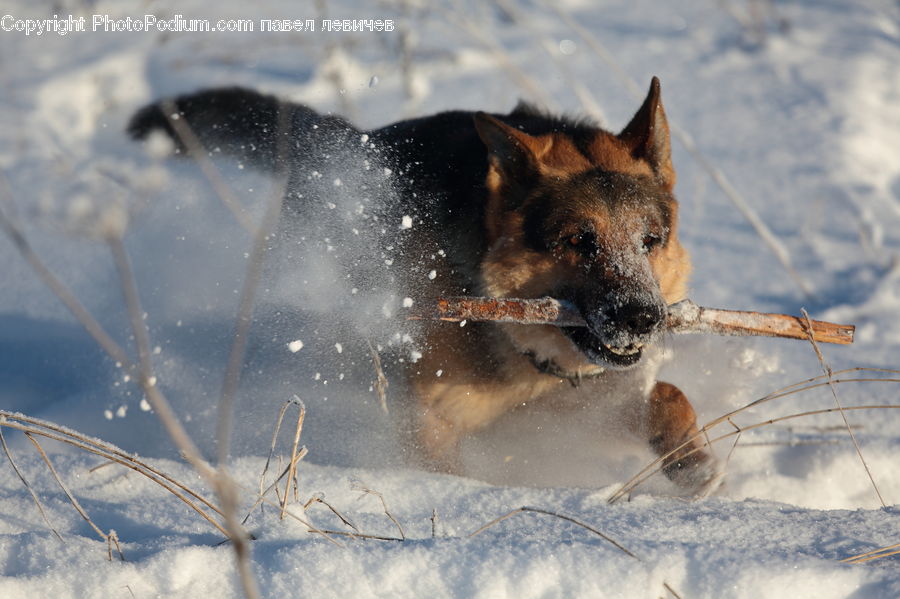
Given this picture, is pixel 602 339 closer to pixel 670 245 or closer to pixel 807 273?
pixel 670 245

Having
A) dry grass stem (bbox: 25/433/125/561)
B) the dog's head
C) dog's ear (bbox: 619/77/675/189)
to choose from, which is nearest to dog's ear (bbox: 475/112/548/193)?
the dog's head

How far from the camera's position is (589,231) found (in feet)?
7.91

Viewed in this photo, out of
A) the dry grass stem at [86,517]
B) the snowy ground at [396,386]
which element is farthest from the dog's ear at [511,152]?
the dry grass stem at [86,517]

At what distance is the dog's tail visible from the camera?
3.60m

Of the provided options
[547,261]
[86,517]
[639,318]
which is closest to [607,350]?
[639,318]

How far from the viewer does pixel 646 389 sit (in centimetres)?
276

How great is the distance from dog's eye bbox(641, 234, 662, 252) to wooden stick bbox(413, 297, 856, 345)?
300mm

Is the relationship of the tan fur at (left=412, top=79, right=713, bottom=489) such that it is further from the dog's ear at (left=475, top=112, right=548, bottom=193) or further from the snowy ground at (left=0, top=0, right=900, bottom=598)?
the snowy ground at (left=0, top=0, right=900, bottom=598)

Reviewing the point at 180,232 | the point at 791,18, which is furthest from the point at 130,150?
the point at 791,18

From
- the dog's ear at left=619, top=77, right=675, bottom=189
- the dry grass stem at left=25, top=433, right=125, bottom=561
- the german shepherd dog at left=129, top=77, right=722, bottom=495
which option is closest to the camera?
the dry grass stem at left=25, top=433, right=125, bottom=561

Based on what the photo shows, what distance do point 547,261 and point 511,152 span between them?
1.37 ft

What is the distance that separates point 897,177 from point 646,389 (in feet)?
10.1

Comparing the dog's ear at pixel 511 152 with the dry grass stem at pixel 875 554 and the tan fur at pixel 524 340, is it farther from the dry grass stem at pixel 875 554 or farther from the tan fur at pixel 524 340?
the dry grass stem at pixel 875 554

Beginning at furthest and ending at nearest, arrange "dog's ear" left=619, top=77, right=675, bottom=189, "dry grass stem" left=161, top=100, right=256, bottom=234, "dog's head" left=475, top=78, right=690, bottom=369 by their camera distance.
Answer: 1. "dry grass stem" left=161, top=100, right=256, bottom=234
2. "dog's ear" left=619, top=77, right=675, bottom=189
3. "dog's head" left=475, top=78, right=690, bottom=369
